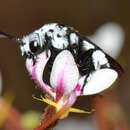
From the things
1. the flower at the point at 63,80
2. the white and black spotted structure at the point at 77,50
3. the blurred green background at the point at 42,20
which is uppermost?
the white and black spotted structure at the point at 77,50

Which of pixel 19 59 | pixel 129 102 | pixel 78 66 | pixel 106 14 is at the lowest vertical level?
pixel 129 102

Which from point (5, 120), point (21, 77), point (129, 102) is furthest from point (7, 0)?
point (5, 120)

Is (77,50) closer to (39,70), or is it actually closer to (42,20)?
(39,70)

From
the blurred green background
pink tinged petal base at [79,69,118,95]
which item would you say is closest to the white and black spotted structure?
pink tinged petal base at [79,69,118,95]

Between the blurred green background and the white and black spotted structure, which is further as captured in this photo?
the blurred green background

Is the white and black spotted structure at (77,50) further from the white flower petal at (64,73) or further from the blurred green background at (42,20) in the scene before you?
the blurred green background at (42,20)

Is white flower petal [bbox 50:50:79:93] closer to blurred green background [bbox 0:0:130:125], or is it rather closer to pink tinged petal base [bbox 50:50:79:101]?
pink tinged petal base [bbox 50:50:79:101]

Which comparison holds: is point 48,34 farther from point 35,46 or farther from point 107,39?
point 107,39

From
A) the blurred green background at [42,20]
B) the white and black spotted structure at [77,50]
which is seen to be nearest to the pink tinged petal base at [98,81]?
the white and black spotted structure at [77,50]
